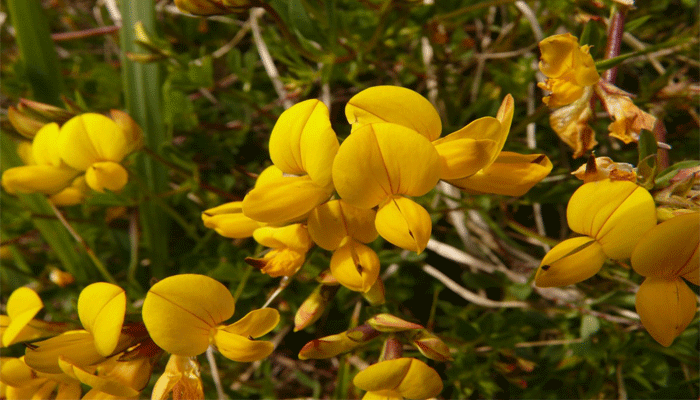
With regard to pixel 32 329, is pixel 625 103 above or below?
above

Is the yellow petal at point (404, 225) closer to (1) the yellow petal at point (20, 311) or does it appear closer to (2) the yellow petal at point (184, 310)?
(2) the yellow petal at point (184, 310)

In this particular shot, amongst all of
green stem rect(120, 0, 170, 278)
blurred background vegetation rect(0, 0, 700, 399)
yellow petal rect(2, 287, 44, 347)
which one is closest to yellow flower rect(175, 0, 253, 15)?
blurred background vegetation rect(0, 0, 700, 399)

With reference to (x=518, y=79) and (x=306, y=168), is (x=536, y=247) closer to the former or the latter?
(x=518, y=79)

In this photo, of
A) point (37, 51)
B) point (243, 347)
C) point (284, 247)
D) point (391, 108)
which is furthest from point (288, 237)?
point (37, 51)

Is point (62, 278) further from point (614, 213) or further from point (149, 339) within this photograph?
point (614, 213)

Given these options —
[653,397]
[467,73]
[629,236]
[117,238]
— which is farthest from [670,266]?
[117,238]

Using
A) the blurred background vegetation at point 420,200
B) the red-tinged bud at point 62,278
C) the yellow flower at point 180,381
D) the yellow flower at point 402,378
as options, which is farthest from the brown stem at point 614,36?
the red-tinged bud at point 62,278

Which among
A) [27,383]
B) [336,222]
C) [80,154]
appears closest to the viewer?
[336,222]

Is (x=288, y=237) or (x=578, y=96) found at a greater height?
(x=578, y=96)
